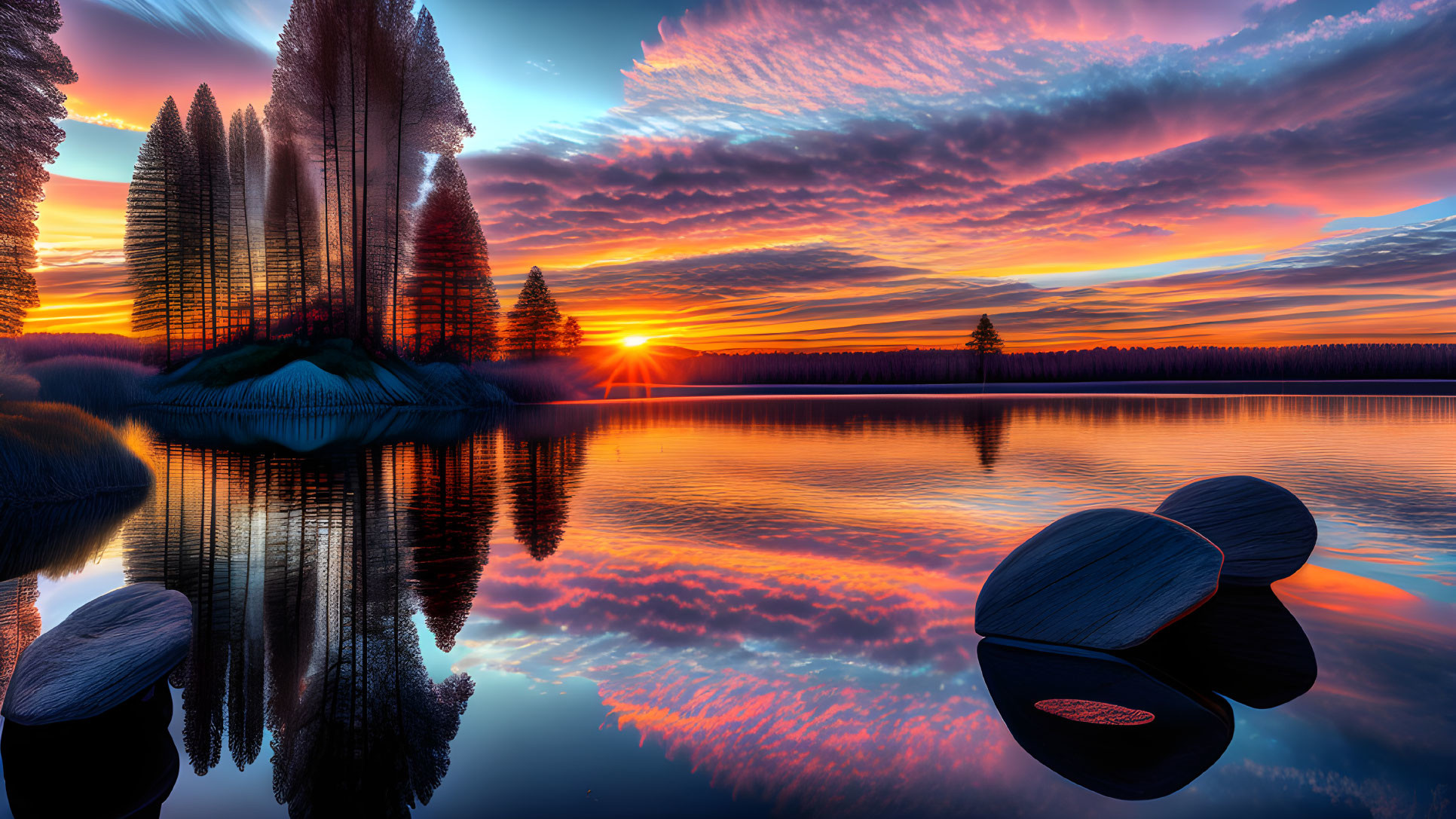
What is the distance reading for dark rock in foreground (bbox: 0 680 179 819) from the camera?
2.94 meters

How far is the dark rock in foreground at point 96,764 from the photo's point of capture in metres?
2.94

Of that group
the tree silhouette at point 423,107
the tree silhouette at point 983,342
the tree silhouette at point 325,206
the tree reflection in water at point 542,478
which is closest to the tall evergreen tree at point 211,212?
the tree silhouette at point 325,206

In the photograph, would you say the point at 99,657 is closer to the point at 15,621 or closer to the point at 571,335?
the point at 15,621

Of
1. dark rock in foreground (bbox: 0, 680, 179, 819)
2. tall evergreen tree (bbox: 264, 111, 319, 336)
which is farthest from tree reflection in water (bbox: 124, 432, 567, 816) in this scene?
tall evergreen tree (bbox: 264, 111, 319, 336)

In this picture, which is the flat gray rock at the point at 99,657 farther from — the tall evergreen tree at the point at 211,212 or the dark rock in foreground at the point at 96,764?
the tall evergreen tree at the point at 211,212

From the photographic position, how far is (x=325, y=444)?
16531 mm

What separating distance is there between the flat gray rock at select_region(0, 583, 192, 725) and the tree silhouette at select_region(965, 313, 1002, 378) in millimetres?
80095

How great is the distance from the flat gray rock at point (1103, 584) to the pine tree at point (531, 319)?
5809 cm

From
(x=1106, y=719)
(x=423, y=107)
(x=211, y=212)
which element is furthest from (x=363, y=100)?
(x=1106, y=719)

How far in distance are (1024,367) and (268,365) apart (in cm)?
7069

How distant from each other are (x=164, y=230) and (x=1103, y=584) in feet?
167

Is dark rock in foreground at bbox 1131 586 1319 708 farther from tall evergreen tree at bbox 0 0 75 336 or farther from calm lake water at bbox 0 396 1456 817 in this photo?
tall evergreen tree at bbox 0 0 75 336

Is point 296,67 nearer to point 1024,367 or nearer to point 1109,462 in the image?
point 1109,462

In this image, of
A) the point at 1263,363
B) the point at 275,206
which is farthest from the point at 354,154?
the point at 1263,363
